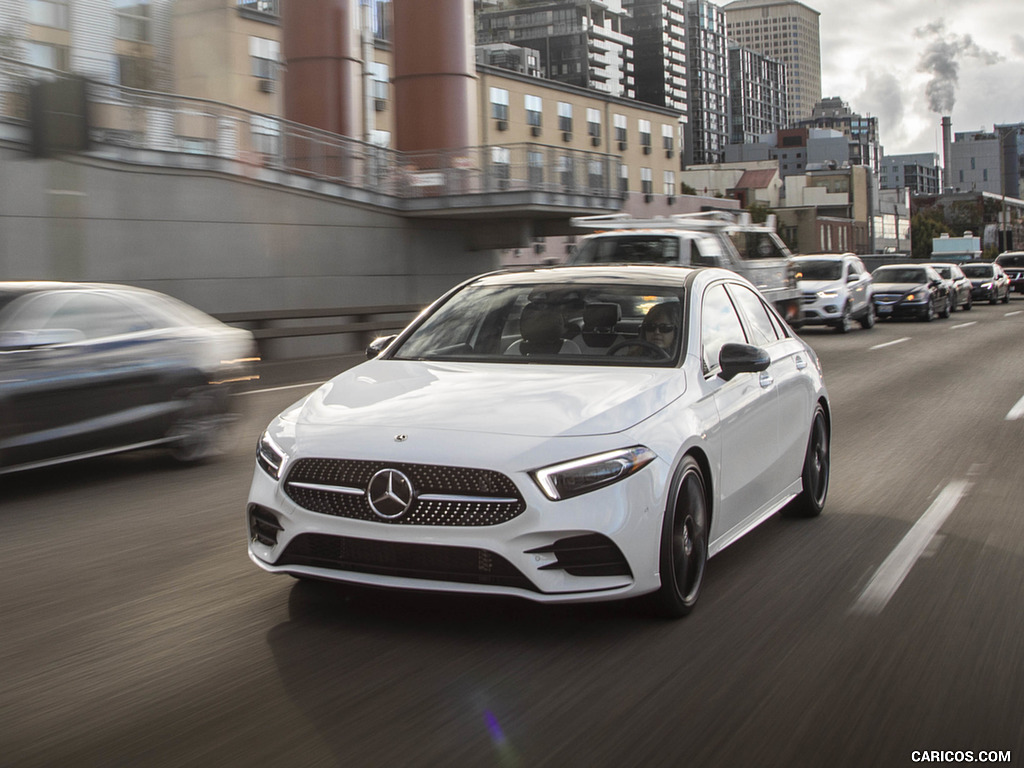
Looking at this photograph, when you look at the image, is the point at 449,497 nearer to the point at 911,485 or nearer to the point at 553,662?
the point at 553,662

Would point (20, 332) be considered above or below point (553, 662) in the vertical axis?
above

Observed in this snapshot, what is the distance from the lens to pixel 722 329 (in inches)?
246

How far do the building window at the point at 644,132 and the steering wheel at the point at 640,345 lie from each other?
77.5 m

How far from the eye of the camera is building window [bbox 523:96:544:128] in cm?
7100

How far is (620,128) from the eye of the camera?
7944cm

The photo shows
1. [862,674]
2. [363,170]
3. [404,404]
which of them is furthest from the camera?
[363,170]

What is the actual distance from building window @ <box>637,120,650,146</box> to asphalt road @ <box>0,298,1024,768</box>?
76041 millimetres

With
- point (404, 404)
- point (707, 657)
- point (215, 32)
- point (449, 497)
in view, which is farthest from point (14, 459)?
point (215, 32)

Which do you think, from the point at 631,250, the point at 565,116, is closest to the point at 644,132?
the point at 565,116

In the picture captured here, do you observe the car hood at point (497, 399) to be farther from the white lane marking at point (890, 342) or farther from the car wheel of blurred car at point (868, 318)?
the car wheel of blurred car at point (868, 318)

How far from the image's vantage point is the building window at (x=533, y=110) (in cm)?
7100

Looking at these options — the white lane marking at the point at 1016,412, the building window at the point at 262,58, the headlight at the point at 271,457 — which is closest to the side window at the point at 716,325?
the headlight at the point at 271,457

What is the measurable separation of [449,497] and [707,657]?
109 cm

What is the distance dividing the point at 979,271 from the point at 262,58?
29301 mm
